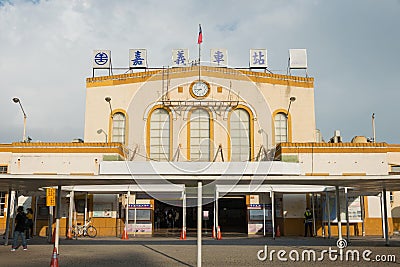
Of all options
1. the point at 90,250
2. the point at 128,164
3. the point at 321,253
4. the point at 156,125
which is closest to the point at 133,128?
the point at 156,125

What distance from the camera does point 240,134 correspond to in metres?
30.0

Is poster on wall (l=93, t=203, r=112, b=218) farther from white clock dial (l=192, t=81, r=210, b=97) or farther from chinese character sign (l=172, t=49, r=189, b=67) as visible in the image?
chinese character sign (l=172, t=49, r=189, b=67)

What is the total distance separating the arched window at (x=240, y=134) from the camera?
2945 centimetres

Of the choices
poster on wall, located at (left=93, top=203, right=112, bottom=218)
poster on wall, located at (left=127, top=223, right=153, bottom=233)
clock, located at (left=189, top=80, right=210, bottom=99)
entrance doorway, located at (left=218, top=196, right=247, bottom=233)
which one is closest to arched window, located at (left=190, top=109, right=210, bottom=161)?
clock, located at (left=189, top=80, right=210, bottom=99)

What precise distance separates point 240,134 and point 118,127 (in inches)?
298

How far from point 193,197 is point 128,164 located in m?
3.99

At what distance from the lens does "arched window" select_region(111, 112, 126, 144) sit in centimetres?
3031

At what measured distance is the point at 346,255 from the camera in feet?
51.5

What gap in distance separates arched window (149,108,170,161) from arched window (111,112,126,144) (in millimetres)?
1815

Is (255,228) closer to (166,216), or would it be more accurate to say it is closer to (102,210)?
(166,216)

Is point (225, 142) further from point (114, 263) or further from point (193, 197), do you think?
point (114, 263)

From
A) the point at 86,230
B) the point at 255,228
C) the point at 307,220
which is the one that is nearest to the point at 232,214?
the point at 255,228

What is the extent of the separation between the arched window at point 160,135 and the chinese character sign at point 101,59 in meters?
4.93

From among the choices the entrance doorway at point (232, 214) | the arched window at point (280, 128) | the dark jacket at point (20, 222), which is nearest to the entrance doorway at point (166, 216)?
the entrance doorway at point (232, 214)
